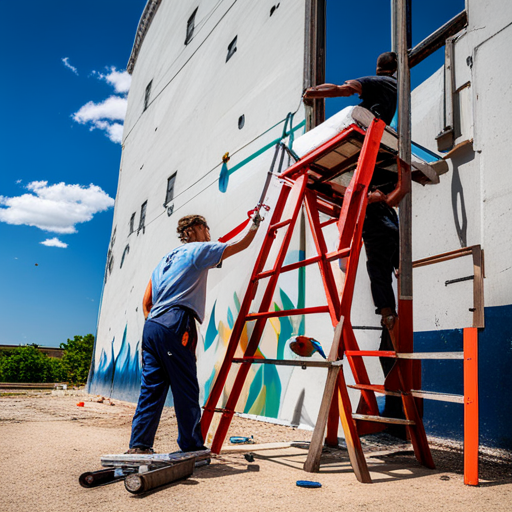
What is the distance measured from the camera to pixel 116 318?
11.0m

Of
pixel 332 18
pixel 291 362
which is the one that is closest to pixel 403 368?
pixel 291 362

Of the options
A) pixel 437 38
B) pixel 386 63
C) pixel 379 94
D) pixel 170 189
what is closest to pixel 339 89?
pixel 379 94

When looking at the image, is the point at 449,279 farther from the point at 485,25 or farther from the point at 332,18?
the point at 332,18

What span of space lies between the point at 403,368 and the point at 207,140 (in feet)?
18.8

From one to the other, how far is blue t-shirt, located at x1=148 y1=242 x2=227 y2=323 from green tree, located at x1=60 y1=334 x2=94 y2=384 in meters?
20.8

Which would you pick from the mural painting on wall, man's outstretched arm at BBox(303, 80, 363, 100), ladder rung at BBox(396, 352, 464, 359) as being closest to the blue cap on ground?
ladder rung at BBox(396, 352, 464, 359)

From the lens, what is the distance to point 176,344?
2.56 meters

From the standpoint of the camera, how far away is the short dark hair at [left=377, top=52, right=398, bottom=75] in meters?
3.57

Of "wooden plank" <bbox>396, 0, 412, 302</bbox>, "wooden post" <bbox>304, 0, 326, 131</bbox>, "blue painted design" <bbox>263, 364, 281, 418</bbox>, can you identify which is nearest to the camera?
"wooden plank" <bbox>396, 0, 412, 302</bbox>

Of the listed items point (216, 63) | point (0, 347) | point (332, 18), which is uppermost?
point (216, 63)

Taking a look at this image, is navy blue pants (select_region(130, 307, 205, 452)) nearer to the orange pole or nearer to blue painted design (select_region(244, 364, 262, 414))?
the orange pole

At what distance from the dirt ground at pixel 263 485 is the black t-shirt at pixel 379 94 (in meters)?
2.37

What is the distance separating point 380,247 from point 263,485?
1863mm

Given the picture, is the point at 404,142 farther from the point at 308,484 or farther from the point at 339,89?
the point at 308,484
